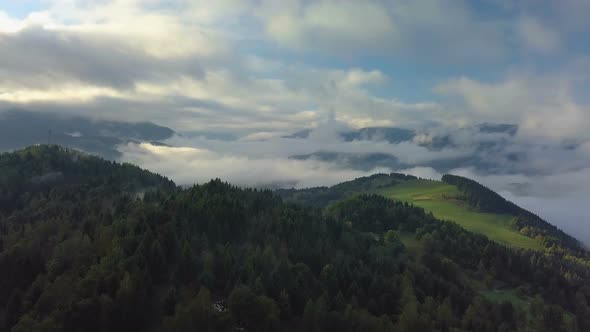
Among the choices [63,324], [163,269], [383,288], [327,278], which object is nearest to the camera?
[63,324]

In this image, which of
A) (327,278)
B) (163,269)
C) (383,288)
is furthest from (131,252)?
(383,288)

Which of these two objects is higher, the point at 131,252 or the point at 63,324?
the point at 131,252

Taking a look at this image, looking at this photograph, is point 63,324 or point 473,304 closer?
point 63,324

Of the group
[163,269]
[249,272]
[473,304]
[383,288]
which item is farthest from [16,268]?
[473,304]

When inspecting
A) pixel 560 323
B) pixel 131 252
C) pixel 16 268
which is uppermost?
pixel 131 252

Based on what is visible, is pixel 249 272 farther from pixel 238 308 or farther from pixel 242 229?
pixel 242 229

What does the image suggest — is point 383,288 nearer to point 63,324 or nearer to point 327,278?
point 327,278

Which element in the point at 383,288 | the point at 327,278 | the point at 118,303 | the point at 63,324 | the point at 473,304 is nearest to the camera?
the point at 63,324

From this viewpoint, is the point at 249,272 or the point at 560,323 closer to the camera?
the point at 249,272

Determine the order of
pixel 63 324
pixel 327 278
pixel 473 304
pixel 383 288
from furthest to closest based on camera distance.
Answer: pixel 473 304
pixel 383 288
pixel 327 278
pixel 63 324
